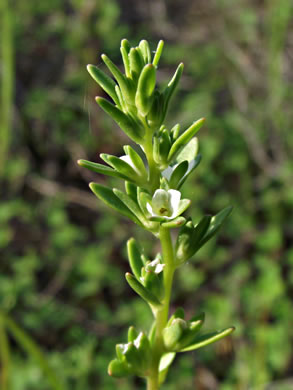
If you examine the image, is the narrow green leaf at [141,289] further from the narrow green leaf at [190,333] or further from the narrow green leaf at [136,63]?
the narrow green leaf at [136,63]

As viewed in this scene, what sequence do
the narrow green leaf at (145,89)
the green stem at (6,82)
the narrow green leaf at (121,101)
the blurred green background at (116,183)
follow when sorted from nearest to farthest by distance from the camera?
the narrow green leaf at (145,89) → the narrow green leaf at (121,101) → the blurred green background at (116,183) → the green stem at (6,82)

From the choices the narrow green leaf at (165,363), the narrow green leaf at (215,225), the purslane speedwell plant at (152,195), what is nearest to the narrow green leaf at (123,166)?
the purslane speedwell plant at (152,195)

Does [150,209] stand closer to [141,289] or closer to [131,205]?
[131,205]

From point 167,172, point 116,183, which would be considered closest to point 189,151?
point 167,172

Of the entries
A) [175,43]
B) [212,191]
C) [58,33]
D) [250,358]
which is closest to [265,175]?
[212,191]

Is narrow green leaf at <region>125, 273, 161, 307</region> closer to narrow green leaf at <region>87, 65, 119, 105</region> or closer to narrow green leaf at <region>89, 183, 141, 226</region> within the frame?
narrow green leaf at <region>89, 183, 141, 226</region>

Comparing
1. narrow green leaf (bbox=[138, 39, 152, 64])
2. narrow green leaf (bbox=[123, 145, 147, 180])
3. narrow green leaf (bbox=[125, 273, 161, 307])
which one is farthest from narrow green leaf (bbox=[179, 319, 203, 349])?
narrow green leaf (bbox=[138, 39, 152, 64])
